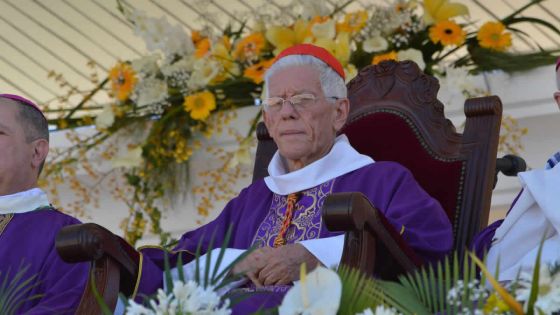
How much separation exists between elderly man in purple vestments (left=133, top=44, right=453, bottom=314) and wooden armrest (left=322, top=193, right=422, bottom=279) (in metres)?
0.30

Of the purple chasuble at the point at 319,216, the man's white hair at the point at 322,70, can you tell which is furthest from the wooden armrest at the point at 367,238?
the man's white hair at the point at 322,70

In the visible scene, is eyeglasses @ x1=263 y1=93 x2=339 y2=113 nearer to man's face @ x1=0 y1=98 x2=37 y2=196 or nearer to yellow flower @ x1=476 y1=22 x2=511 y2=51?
man's face @ x1=0 y1=98 x2=37 y2=196

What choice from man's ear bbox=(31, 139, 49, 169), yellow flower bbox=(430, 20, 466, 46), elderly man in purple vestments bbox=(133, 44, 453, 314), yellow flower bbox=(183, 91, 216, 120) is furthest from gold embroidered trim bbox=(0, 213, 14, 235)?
yellow flower bbox=(430, 20, 466, 46)

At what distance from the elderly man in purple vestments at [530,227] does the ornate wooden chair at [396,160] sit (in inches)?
9.5

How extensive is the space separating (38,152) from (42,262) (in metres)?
0.44

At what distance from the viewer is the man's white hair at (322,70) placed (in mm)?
3641

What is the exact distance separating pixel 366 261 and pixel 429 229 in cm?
60

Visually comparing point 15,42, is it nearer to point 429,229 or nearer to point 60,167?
point 60,167

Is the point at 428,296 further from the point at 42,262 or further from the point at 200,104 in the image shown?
the point at 200,104

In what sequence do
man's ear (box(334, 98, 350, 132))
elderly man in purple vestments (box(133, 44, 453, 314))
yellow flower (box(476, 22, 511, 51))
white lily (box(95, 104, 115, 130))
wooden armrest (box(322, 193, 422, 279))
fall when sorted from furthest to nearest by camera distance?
white lily (box(95, 104, 115, 130)) → yellow flower (box(476, 22, 511, 51)) → man's ear (box(334, 98, 350, 132)) → elderly man in purple vestments (box(133, 44, 453, 314)) → wooden armrest (box(322, 193, 422, 279))

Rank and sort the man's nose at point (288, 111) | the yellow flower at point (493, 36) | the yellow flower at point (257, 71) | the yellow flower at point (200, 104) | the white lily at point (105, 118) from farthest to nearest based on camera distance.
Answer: the white lily at point (105, 118) < the yellow flower at point (200, 104) < the yellow flower at point (257, 71) < the yellow flower at point (493, 36) < the man's nose at point (288, 111)

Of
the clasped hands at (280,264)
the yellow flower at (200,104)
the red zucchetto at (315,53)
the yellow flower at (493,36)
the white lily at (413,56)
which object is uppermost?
the yellow flower at (493,36)

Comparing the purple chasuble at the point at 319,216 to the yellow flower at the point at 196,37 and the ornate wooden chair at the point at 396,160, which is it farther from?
the yellow flower at the point at 196,37

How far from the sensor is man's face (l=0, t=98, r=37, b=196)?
11.9 feet
